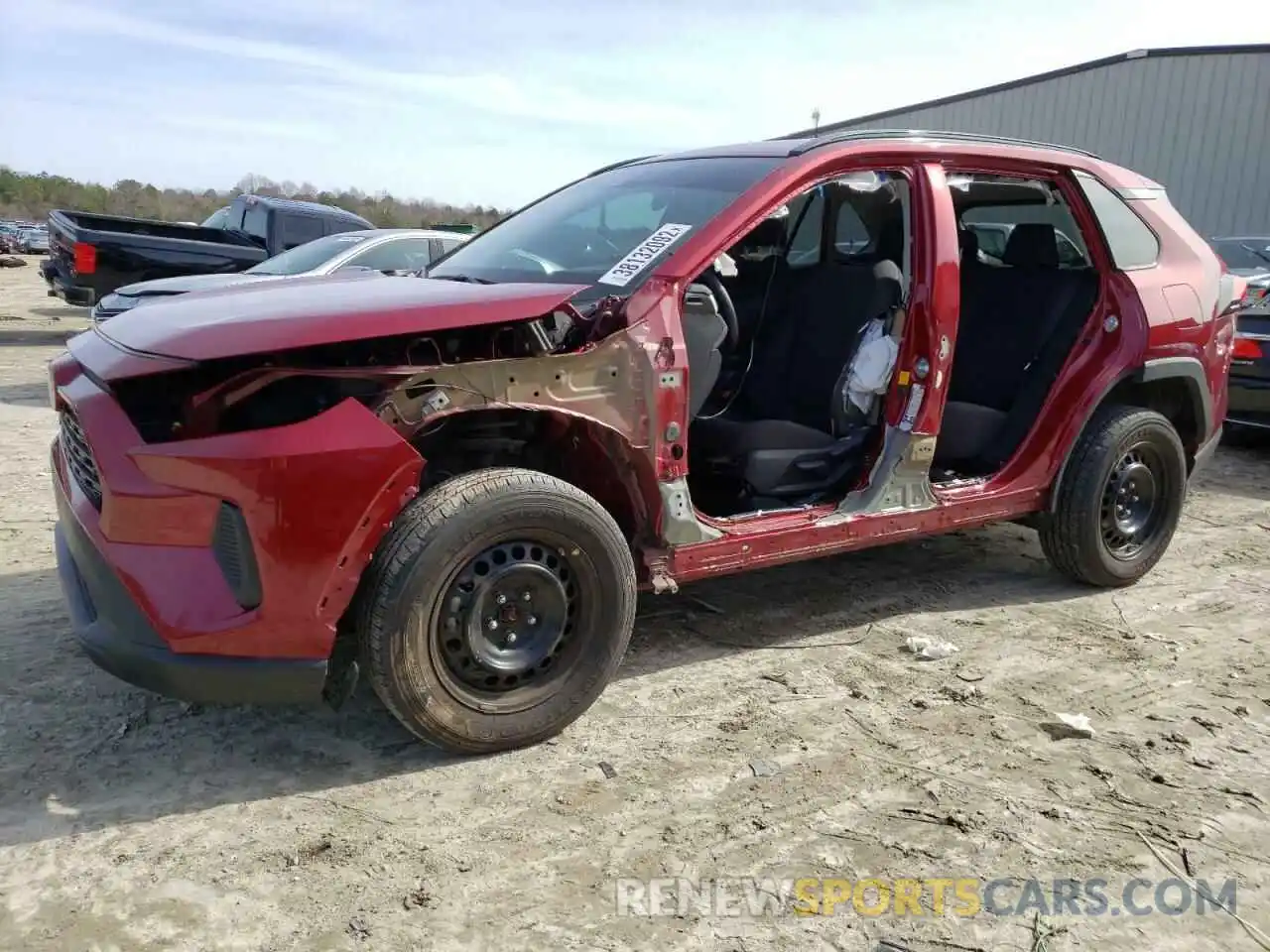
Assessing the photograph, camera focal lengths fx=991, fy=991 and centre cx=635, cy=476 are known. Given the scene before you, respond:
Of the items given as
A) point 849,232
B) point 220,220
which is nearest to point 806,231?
point 849,232

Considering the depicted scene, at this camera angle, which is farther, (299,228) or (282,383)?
(299,228)

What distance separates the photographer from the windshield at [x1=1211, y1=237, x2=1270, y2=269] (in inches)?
364

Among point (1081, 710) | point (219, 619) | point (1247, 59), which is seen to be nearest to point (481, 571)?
point (219, 619)

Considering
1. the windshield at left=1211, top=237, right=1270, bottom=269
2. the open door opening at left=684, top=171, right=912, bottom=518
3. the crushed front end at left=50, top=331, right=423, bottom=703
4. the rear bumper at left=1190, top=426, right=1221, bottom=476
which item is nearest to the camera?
the crushed front end at left=50, top=331, right=423, bottom=703

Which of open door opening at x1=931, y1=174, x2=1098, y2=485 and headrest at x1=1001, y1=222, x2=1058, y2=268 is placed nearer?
open door opening at x1=931, y1=174, x2=1098, y2=485

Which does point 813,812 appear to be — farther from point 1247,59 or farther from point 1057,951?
point 1247,59

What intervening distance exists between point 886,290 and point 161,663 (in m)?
2.98

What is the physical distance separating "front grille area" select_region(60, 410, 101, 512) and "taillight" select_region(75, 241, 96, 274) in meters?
8.72

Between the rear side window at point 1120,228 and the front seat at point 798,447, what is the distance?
109 cm

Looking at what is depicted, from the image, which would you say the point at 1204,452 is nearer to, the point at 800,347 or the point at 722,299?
the point at 800,347

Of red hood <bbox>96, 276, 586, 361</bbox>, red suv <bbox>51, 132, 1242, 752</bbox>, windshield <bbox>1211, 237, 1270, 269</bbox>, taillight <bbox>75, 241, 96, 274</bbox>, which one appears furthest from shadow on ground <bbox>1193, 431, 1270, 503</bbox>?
taillight <bbox>75, 241, 96, 274</bbox>

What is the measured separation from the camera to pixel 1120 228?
4480 mm

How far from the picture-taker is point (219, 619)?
254 centimetres

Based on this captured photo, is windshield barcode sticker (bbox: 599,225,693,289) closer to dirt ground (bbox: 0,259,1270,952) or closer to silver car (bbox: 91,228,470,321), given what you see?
dirt ground (bbox: 0,259,1270,952)
